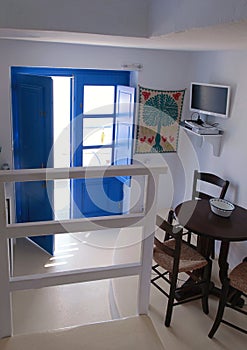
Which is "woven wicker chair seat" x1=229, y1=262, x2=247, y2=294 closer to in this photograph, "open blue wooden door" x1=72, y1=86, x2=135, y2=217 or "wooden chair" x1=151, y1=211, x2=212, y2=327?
"wooden chair" x1=151, y1=211, x2=212, y2=327

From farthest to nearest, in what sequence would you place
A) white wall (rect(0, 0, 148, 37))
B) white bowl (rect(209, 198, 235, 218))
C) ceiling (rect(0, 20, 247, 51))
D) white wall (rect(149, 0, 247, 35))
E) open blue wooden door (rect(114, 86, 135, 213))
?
open blue wooden door (rect(114, 86, 135, 213)), white bowl (rect(209, 198, 235, 218)), white wall (rect(0, 0, 148, 37)), ceiling (rect(0, 20, 247, 51)), white wall (rect(149, 0, 247, 35))

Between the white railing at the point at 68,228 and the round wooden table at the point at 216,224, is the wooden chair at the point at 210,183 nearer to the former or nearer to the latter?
the round wooden table at the point at 216,224

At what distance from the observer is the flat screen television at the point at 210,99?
3693 millimetres

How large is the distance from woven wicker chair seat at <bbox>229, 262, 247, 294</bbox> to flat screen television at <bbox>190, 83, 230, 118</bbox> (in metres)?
1.58

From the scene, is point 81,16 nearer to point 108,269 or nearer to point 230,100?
point 108,269

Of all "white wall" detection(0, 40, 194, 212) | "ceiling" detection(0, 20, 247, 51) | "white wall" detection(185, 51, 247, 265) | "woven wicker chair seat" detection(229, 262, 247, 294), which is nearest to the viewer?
"ceiling" detection(0, 20, 247, 51)

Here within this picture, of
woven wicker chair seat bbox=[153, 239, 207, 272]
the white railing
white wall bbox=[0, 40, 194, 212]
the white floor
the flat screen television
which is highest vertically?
white wall bbox=[0, 40, 194, 212]

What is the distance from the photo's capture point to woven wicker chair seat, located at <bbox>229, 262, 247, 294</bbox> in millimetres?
2659

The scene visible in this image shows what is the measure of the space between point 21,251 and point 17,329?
1277 mm

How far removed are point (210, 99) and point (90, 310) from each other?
2.42 meters

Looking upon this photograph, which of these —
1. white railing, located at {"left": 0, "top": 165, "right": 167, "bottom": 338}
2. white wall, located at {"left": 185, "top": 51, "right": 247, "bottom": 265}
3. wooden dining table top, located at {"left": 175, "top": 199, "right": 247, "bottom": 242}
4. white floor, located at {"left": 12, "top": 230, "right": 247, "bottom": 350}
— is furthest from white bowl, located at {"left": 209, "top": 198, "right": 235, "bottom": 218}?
white railing, located at {"left": 0, "top": 165, "right": 167, "bottom": 338}

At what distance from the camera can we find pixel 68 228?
1.73 meters

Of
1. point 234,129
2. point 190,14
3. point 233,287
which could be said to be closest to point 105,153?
point 234,129

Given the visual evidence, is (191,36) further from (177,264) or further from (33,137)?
(33,137)
